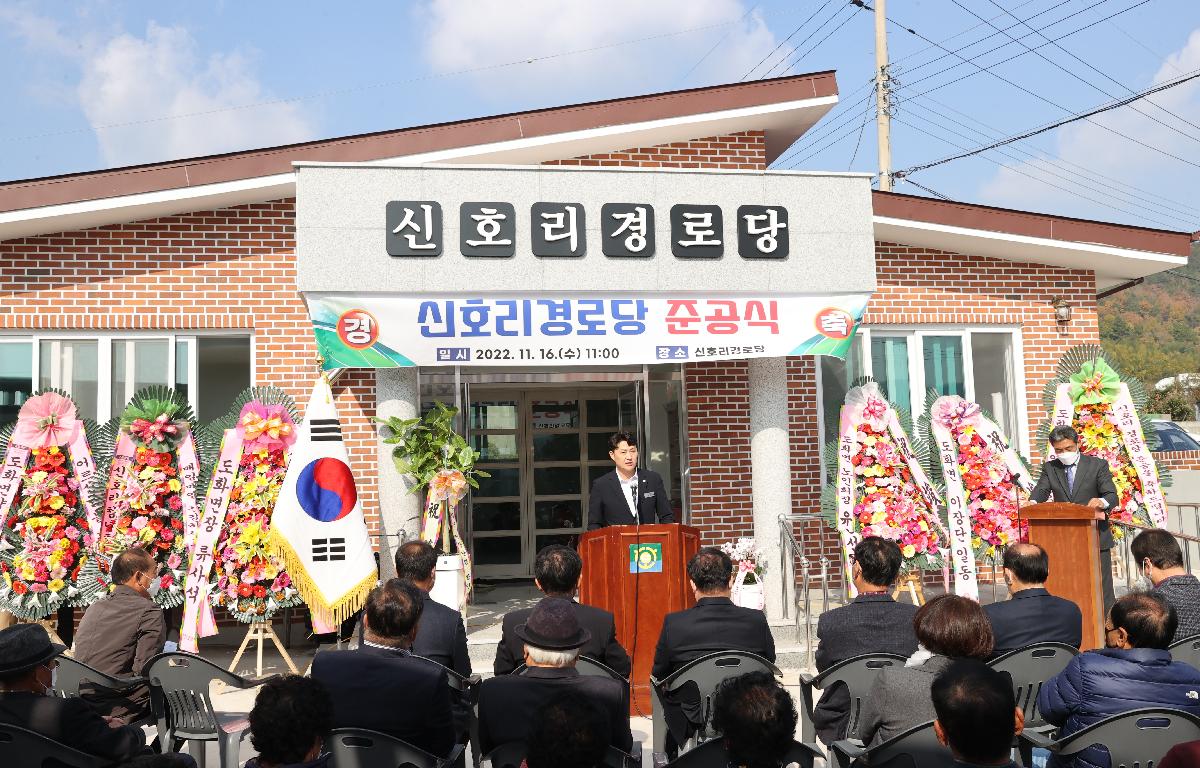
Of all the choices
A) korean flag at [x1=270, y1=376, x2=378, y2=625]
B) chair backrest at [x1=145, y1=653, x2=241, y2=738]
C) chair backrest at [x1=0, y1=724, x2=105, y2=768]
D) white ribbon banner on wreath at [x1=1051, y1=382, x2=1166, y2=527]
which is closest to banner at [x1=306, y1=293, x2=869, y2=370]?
korean flag at [x1=270, y1=376, x2=378, y2=625]

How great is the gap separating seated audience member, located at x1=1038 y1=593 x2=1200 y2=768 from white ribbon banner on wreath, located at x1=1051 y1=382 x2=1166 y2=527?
20.6ft

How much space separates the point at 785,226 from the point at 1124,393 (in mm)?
3733

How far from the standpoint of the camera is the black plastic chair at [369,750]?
3.48m

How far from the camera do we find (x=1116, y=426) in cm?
987

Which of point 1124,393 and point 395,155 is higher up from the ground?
point 395,155

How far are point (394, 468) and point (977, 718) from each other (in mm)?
6454

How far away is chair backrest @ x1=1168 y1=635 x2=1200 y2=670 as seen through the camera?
4719mm

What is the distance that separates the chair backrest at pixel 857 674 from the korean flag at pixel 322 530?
14.1 feet

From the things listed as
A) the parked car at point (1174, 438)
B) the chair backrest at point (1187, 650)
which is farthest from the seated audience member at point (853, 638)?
the parked car at point (1174, 438)

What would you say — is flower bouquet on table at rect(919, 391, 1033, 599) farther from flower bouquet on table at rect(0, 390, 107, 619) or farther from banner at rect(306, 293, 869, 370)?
flower bouquet on table at rect(0, 390, 107, 619)

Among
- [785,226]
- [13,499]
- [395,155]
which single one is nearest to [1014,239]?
[785,226]

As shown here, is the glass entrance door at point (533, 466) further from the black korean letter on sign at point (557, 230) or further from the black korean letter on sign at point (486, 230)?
the black korean letter on sign at point (486, 230)

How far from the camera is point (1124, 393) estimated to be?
32.4ft

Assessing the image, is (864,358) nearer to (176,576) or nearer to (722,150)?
(722,150)
